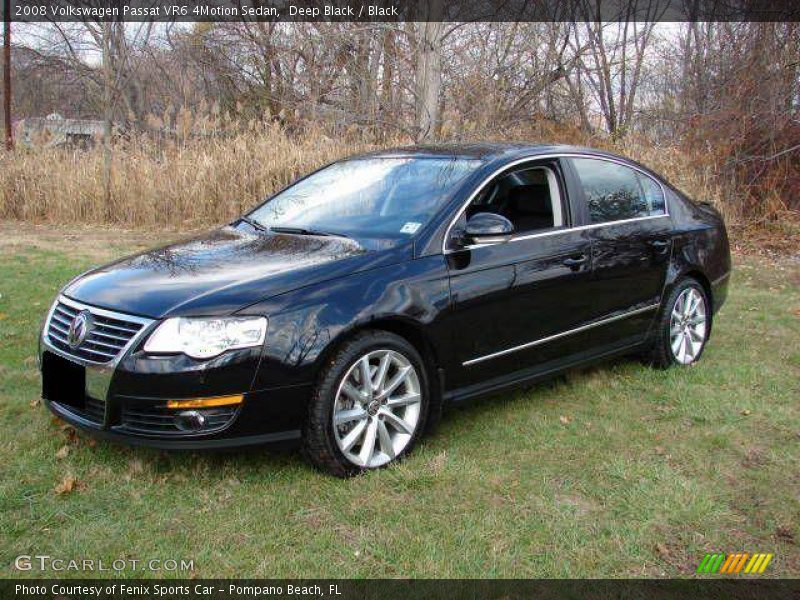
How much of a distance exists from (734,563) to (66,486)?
2764 mm

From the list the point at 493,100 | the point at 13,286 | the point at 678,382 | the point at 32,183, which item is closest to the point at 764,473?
the point at 678,382

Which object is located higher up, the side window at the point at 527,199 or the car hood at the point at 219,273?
the side window at the point at 527,199

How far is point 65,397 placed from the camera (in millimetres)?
3389

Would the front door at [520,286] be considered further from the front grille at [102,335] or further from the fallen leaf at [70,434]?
the fallen leaf at [70,434]

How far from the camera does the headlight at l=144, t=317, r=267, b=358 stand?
3.09m

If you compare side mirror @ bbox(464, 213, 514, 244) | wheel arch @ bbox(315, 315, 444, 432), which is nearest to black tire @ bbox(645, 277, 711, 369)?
side mirror @ bbox(464, 213, 514, 244)

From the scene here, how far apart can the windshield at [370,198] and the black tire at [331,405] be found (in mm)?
621

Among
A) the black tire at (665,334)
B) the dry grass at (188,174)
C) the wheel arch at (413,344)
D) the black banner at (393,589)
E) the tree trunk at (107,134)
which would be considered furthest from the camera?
the tree trunk at (107,134)

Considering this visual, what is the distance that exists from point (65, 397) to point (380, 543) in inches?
62.5

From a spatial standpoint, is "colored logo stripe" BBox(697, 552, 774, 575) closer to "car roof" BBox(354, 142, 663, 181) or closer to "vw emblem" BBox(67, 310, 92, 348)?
"car roof" BBox(354, 142, 663, 181)

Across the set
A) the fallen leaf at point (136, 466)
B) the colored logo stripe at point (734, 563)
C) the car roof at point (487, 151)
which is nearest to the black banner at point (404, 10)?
the car roof at point (487, 151)

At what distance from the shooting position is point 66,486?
326 centimetres

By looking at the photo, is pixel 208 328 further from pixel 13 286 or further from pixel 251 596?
pixel 13 286

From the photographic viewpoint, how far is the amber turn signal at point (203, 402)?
3.09 metres
